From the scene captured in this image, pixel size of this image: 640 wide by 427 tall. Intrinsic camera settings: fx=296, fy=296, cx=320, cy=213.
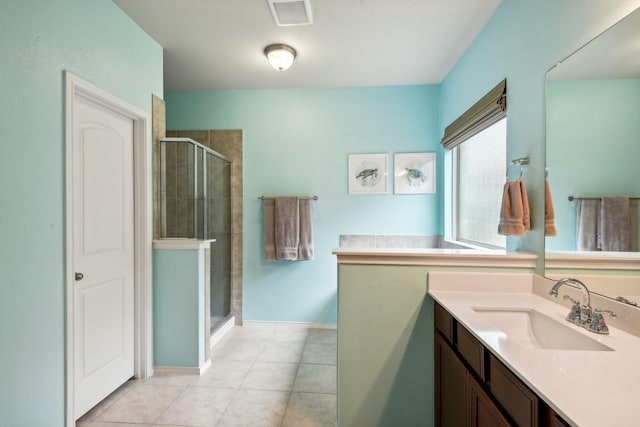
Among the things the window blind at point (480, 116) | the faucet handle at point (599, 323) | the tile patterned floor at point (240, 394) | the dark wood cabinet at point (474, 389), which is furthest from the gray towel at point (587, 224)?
the tile patterned floor at point (240, 394)

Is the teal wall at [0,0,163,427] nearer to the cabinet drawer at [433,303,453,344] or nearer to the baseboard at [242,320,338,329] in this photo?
the baseboard at [242,320,338,329]

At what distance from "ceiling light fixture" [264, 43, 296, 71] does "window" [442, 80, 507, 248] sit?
1.48 meters

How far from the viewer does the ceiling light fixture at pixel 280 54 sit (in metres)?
2.36

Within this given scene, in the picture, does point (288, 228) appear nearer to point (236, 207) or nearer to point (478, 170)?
point (236, 207)

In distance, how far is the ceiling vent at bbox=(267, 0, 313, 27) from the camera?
1.80 metres

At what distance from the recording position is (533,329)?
4.18 feet

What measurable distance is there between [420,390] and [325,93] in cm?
279

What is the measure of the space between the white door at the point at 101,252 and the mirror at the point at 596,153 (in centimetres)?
247

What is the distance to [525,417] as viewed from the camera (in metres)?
0.78

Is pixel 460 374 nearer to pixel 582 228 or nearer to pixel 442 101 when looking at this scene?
pixel 582 228

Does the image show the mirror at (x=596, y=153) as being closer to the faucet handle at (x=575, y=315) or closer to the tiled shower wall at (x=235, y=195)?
the faucet handle at (x=575, y=315)

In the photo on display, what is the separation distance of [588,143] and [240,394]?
236cm

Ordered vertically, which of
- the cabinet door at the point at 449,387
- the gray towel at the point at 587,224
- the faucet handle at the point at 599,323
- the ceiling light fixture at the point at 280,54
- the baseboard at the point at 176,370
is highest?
the ceiling light fixture at the point at 280,54

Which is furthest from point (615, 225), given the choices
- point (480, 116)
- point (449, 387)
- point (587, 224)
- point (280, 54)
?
point (280, 54)
